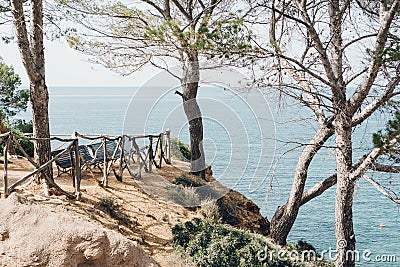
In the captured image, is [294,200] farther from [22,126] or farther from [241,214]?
[22,126]

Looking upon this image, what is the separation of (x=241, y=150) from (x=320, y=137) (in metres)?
13.3

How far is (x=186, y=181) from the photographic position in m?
11.4

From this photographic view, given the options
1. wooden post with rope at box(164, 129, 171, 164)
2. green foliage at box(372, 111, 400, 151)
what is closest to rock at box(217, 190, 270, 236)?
wooden post with rope at box(164, 129, 171, 164)

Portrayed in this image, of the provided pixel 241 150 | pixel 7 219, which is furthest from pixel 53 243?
pixel 241 150

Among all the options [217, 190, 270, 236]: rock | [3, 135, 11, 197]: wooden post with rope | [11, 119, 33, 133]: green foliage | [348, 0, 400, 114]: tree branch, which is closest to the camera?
[348, 0, 400, 114]: tree branch

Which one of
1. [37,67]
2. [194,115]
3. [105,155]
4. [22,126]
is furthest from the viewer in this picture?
[22,126]

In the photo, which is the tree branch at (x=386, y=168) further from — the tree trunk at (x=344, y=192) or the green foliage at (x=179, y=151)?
the green foliage at (x=179, y=151)

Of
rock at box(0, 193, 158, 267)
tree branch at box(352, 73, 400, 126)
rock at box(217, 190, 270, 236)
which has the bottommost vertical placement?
rock at box(217, 190, 270, 236)

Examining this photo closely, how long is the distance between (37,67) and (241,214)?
561cm

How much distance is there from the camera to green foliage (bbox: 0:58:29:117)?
47.2 feet

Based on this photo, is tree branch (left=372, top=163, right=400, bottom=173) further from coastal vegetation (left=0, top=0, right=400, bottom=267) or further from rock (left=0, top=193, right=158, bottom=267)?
rock (left=0, top=193, right=158, bottom=267)

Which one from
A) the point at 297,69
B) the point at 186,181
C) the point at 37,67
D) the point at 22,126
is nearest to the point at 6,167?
the point at 37,67

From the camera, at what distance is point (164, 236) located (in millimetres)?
7586

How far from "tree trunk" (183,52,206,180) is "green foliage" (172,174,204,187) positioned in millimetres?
902
